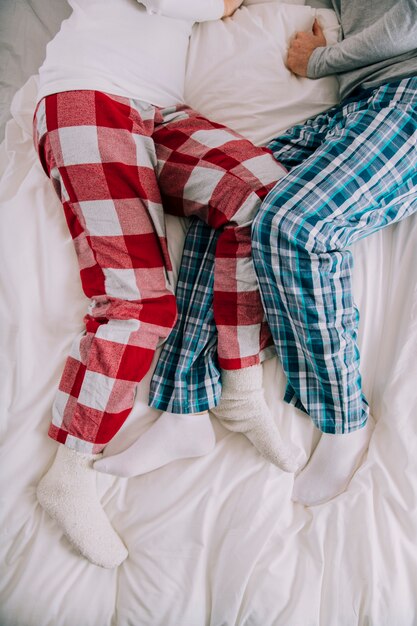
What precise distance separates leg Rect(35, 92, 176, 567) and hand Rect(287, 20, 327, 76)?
0.40m

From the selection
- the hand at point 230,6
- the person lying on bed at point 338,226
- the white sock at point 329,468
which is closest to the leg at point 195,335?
the person lying on bed at point 338,226

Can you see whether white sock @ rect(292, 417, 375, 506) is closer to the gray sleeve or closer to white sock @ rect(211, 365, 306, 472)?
white sock @ rect(211, 365, 306, 472)

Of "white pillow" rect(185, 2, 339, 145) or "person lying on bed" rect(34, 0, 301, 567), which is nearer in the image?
"person lying on bed" rect(34, 0, 301, 567)

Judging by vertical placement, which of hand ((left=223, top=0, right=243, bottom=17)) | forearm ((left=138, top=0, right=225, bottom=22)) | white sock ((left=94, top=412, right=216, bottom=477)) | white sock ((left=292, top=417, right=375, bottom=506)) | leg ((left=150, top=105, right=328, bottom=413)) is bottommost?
white sock ((left=292, top=417, right=375, bottom=506))

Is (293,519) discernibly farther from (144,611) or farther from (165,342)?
(165,342)

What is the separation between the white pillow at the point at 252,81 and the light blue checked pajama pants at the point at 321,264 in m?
0.13

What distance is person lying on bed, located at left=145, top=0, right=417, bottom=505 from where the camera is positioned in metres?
0.78

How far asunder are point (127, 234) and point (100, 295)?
12 cm

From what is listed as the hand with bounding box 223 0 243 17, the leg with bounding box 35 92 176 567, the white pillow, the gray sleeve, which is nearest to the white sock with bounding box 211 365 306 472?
the leg with bounding box 35 92 176 567

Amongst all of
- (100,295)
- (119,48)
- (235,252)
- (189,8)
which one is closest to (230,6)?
(189,8)

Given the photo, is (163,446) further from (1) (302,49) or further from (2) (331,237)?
(1) (302,49)

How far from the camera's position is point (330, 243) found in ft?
2.58

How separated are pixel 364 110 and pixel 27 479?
87 centimetres

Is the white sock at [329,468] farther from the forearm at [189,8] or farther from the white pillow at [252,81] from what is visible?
the forearm at [189,8]
